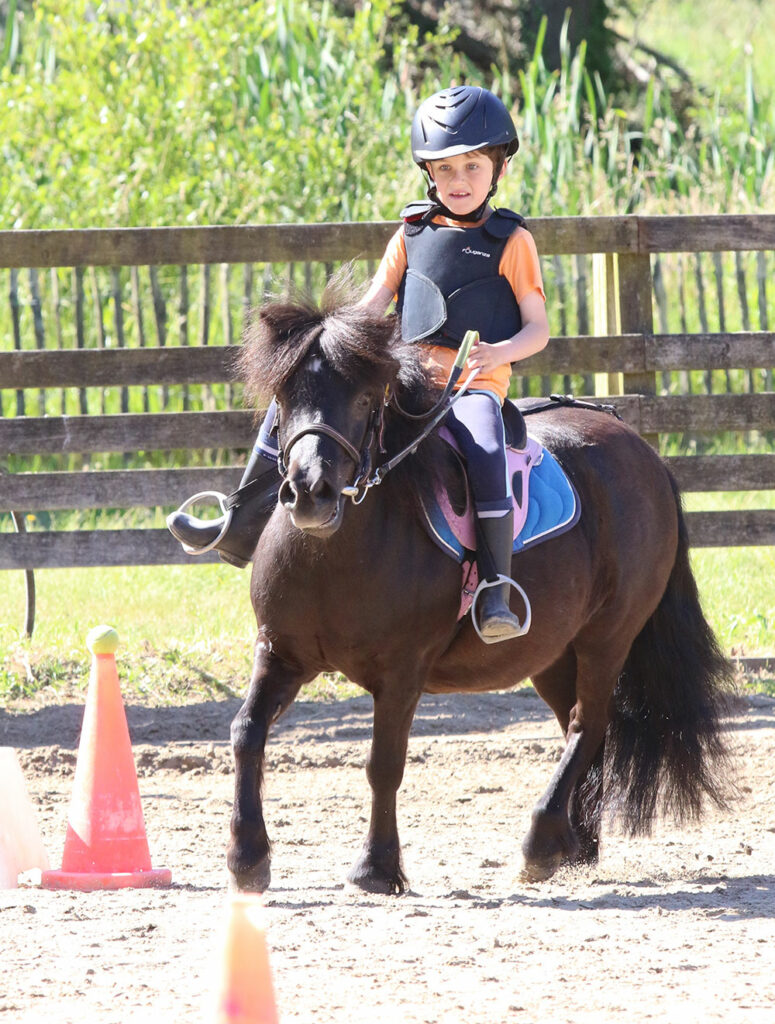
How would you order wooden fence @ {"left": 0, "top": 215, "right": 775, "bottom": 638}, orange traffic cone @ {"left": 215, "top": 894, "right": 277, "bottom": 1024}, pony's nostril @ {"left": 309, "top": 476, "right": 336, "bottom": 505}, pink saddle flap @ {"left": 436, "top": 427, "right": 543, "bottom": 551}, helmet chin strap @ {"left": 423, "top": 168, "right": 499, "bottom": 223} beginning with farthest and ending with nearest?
wooden fence @ {"left": 0, "top": 215, "right": 775, "bottom": 638} < helmet chin strap @ {"left": 423, "top": 168, "right": 499, "bottom": 223} < pink saddle flap @ {"left": 436, "top": 427, "right": 543, "bottom": 551} < pony's nostril @ {"left": 309, "top": 476, "right": 336, "bottom": 505} < orange traffic cone @ {"left": 215, "top": 894, "right": 277, "bottom": 1024}

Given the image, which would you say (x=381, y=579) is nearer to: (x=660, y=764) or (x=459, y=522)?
(x=459, y=522)

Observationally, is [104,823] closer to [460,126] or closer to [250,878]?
[250,878]

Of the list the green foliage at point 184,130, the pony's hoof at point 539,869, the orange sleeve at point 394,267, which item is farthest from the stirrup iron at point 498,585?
the green foliage at point 184,130

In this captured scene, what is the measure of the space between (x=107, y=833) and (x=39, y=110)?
857 centimetres

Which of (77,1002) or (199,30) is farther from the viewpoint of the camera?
(199,30)

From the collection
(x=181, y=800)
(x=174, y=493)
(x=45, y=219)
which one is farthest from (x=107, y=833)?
(x=45, y=219)

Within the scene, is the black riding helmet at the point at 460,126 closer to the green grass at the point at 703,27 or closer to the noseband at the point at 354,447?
the noseband at the point at 354,447

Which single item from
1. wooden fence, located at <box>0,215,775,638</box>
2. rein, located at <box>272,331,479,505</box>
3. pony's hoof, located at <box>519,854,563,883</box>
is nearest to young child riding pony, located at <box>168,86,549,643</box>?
rein, located at <box>272,331,479,505</box>

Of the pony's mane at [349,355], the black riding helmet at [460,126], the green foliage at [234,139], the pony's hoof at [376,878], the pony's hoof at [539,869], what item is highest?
the green foliage at [234,139]

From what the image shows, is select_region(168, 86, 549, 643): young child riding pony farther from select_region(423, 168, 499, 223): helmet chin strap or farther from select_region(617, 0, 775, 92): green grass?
select_region(617, 0, 775, 92): green grass

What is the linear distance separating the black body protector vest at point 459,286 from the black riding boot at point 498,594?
26.7 inches

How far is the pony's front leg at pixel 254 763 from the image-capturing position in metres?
4.08

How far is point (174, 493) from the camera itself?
7.26 m

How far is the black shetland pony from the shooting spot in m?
3.89
